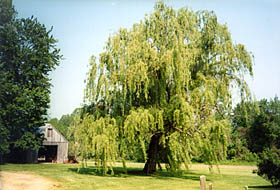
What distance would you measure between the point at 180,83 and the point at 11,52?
11442 millimetres

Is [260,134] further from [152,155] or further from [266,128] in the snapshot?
[152,155]

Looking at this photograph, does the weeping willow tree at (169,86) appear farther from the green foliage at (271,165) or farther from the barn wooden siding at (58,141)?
the barn wooden siding at (58,141)

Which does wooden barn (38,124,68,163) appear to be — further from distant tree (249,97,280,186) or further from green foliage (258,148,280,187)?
green foliage (258,148,280,187)

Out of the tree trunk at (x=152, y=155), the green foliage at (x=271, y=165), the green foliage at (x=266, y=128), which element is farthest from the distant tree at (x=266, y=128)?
the green foliage at (x=271, y=165)

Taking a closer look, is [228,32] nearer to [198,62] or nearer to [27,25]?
[198,62]

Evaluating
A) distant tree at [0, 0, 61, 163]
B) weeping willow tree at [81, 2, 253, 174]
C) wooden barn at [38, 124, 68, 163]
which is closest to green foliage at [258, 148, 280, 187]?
weeping willow tree at [81, 2, 253, 174]

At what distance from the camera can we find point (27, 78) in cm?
2145

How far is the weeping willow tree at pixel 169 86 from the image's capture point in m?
13.6

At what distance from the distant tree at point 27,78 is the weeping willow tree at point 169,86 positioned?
6.77 m

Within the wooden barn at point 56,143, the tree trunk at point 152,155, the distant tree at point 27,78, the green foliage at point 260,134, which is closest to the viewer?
the tree trunk at point 152,155

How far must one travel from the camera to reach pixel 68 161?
105ft

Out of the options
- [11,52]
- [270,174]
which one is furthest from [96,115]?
[270,174]

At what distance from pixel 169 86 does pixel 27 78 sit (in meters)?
12.1

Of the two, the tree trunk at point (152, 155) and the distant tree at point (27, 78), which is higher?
the distant tree at point (27, 78)
